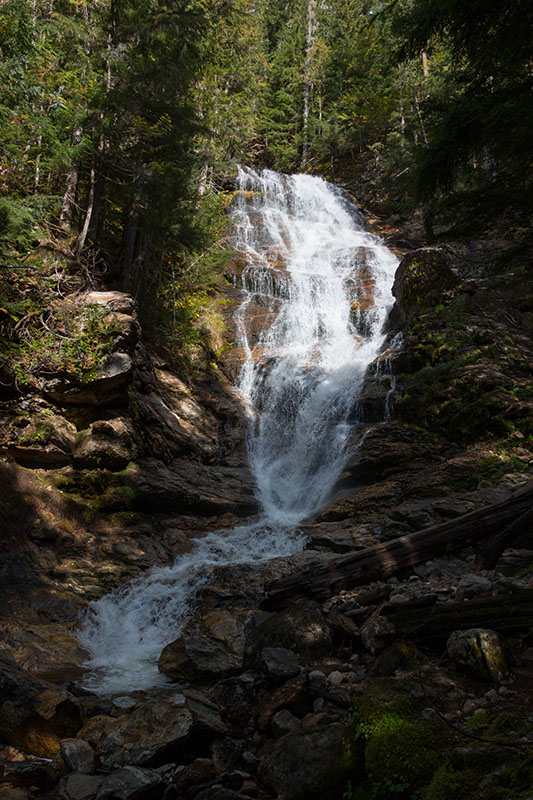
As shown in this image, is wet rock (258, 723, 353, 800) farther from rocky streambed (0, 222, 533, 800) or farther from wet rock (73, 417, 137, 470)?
wet rock (73, 417, 137, 470)

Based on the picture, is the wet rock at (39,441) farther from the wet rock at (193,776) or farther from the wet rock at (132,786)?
the wet rock at (193,776)

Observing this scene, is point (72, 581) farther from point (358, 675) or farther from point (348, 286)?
point (348, 286)

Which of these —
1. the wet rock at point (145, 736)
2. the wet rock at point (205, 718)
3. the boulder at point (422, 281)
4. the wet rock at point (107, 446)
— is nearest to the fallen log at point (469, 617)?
the wet rock at point (205, 718)

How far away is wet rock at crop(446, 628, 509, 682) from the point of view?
118 inches

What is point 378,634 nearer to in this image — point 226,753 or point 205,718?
point 226,753

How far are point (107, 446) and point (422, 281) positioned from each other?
39.1 ft

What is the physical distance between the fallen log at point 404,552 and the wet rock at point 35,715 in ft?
7.45

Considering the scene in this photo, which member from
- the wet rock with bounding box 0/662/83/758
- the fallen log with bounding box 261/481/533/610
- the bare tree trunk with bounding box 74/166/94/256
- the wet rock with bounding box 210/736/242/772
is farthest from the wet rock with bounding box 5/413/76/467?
the wet rock with bounding box 210/736/242/772

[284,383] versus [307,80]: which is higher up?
[307,80]

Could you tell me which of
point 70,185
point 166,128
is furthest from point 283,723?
point 166,128

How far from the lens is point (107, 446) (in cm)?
947

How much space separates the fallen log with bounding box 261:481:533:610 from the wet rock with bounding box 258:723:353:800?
2124 millimetres

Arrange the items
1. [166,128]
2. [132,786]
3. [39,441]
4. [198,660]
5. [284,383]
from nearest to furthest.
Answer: [132,786] → [198,660] → [39,441] → [166,128] → [284,383]

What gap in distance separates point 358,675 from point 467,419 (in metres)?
8.66
